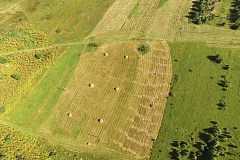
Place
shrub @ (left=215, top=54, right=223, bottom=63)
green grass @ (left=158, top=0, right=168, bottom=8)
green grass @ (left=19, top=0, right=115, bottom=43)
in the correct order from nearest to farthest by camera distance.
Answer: shrub @ (left=215, top=54, right=223, bottom=63), green grass @ (left=19, top=0, right=115, bottom=43), green grass @ (left=158, top=0, right=168, bottom=8)

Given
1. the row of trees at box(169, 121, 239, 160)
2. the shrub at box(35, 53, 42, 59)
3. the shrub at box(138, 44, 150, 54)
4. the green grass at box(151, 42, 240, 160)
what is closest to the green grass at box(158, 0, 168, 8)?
the green grass at box(151, 42, 240, 160)

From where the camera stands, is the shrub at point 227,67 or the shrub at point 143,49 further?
the shrub at point 143,49

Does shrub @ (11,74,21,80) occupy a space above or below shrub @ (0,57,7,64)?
below

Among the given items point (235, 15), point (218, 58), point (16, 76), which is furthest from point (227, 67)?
point (16, 76)

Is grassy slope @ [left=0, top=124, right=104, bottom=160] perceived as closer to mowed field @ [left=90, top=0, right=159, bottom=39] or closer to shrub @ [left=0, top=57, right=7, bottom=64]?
shrub @ [left=0, top=57, right=7, bottom=64]

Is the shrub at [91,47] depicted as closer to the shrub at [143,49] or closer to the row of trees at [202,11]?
the shrub at [143,49]

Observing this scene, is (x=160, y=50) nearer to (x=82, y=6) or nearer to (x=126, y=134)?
(x=126, y=134)

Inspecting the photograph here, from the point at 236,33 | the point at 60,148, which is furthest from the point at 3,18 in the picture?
Answer: the point at 236,33

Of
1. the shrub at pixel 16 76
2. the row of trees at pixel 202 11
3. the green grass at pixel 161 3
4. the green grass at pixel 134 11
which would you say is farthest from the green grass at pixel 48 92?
the row of trees at pixel 202 11
